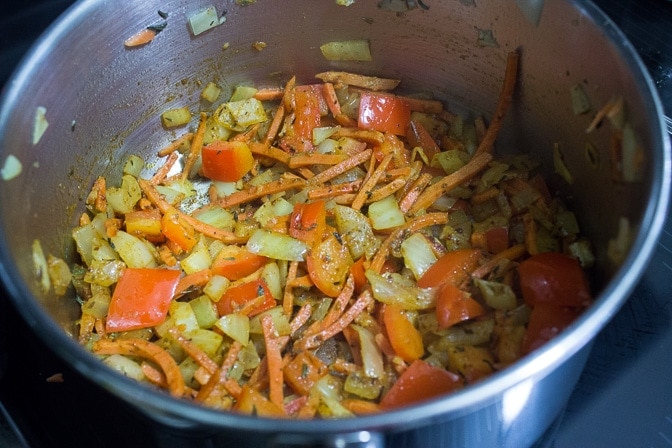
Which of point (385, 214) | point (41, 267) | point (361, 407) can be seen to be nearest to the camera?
point (361, 407)

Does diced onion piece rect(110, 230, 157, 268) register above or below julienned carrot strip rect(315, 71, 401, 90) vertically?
below

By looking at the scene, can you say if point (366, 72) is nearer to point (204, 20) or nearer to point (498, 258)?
point (204, 20)

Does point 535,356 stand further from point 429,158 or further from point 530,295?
point 429,158

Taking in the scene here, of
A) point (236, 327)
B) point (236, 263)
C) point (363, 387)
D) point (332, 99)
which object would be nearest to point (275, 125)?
point (332, 99)

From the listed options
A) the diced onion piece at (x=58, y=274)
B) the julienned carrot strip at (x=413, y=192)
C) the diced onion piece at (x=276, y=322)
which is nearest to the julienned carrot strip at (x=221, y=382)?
the diced onion piece at (x=276, y=322)

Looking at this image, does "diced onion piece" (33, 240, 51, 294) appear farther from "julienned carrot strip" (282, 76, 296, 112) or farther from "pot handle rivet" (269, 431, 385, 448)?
"julienned carrot strip" (282, 76, 296, 112)

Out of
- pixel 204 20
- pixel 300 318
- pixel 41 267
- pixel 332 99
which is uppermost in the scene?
pixel 204 20

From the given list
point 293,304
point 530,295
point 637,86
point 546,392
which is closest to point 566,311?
point 530,295

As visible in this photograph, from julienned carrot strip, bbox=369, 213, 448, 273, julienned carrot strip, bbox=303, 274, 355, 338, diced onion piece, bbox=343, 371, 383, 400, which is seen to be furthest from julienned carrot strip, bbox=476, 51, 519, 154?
diced onion piece, bbox=343, 371, 383, 400

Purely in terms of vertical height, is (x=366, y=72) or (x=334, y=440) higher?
(x=334, y=440)
